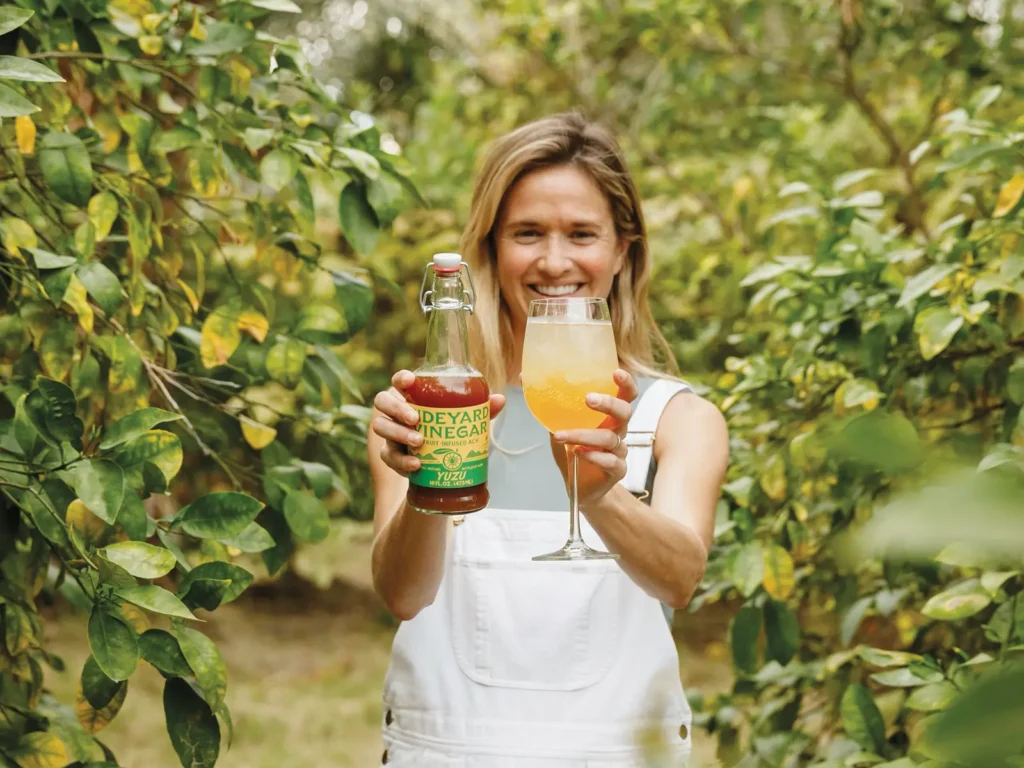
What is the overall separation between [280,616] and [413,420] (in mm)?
5234

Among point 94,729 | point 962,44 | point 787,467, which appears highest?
point 962,44

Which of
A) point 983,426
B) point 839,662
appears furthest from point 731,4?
point 839,662

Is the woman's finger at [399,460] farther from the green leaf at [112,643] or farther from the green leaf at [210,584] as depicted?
the green leaf at [112,643]

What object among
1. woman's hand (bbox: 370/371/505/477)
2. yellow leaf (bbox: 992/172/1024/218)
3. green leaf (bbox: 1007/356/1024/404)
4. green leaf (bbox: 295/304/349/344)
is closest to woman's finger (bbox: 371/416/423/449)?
woman's hand (bbox: 370/371/505/477)

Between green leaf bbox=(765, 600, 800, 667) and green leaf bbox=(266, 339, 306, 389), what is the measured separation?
43.5 inches

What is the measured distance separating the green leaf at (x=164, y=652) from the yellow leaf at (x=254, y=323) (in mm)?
733

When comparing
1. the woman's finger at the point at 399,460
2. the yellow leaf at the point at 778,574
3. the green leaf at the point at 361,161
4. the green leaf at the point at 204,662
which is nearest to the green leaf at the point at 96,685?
the green leaf at the point at 204,662

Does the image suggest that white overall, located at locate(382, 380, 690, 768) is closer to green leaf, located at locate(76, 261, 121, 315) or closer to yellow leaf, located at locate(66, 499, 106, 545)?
yellow leaf, located at locate(66, 499, 106, 545)

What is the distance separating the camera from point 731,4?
3986 mm

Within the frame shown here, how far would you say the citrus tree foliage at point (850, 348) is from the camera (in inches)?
13.6

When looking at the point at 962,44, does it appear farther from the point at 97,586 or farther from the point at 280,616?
the point at 280,616

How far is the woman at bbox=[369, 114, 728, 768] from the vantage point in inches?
72.9

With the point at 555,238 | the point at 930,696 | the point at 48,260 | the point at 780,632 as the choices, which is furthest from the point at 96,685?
the point at 780,632

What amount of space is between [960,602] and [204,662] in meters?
1.19
